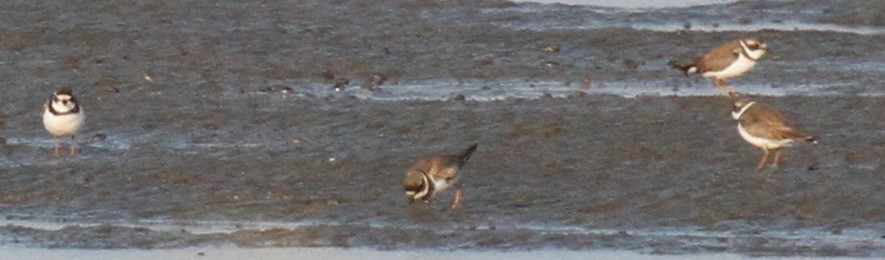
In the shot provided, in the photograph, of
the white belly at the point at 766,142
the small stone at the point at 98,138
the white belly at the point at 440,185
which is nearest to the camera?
the white belly at the point at 440,185

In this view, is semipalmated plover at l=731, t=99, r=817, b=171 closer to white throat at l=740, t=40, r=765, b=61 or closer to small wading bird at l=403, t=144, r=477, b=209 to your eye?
small wading bird at l=403, t=144, r=477, b=209

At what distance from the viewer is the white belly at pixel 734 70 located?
15.1 meters

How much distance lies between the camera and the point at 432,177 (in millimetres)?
10953

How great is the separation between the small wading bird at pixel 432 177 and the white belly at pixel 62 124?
2221mm

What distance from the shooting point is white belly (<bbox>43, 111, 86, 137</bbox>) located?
12.5 m

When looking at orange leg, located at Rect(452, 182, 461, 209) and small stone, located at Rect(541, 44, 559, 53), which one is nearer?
orange leg, located at Rect(452, 182, 461, 209)

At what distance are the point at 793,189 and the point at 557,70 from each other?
4418 mm

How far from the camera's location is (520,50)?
1641 centimetres

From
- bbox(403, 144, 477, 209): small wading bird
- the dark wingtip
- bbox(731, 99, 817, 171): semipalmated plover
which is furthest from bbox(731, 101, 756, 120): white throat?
bbox(403, 144, 477, 209): small wading bird

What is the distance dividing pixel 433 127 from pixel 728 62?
2.69 metres

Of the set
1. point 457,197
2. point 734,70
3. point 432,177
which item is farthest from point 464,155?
point 734,70

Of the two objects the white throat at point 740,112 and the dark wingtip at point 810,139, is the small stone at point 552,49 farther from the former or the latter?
the dark wingtip at point 810,139

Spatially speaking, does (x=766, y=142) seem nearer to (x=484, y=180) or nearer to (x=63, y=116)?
(x=484, y=180)

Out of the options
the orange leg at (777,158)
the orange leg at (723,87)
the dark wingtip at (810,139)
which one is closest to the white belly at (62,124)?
the orange leg at (777,158)
